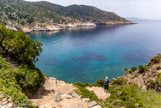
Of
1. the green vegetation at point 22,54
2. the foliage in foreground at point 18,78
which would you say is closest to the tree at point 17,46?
the green vegetation at point 22,54

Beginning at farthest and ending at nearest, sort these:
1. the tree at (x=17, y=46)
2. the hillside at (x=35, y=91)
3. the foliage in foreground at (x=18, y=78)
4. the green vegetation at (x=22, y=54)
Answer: the tree at (x=17, y=46), the green vegetation at (x=22, y=54), the foliage in foreground at (x=18, y=78), the hillside at (x=35, y=91)

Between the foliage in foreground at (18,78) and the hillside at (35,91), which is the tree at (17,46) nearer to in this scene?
the hillside at (35,91)

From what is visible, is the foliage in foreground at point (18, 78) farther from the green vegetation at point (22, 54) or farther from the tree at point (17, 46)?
the tree at point (17, 46)

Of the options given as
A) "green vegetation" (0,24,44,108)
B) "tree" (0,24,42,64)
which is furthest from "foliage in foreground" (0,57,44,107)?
"tree" (0,24,42,64)

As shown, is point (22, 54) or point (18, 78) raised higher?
point (22, 54)

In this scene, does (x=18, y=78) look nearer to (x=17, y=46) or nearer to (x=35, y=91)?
(x=35, y=91)

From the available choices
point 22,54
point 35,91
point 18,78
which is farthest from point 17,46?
point 35,91

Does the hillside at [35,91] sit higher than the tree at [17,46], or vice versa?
the tree at [17,46]

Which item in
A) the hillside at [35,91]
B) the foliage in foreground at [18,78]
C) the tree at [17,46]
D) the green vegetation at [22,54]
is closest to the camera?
the hillside at [35,91]

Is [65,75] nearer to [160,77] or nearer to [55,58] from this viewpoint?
[55,58]

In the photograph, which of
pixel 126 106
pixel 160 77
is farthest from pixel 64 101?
pixel 160 77

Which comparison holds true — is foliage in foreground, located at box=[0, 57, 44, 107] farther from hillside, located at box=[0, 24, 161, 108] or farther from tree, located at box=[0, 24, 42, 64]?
tree, located at box=[0, 24, 42, 64]

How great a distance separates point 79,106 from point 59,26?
500 ft

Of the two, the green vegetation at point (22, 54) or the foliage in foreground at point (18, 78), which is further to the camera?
the green vegetation at point (22, 54)
